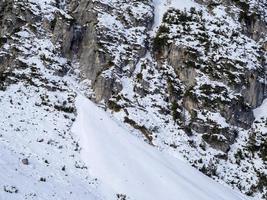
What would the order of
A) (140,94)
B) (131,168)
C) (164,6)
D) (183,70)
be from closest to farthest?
1. (131,168)
2. (140,94)
3. (183,70)
4. (164,6)

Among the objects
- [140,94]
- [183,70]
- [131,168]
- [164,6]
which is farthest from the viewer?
[164,6]

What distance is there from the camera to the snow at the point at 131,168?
24.9m

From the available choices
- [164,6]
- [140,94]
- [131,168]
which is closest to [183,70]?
[140,94]

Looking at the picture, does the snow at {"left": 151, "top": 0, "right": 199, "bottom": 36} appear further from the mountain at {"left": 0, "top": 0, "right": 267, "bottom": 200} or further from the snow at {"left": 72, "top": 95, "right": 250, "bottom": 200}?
the snow at {"left": 72, "top": 95, "right": 250, "bottom": 200}

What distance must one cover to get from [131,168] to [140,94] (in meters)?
14.3

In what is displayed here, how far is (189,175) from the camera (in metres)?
30.5

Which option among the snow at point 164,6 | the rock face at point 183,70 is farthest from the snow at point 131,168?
the snow at point 164,6

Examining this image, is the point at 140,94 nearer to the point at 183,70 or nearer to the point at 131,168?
the point at 183,70

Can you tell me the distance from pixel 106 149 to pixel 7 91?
1239cm

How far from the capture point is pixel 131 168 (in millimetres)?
26984

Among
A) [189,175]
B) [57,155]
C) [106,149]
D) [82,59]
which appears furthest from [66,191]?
[82,59]

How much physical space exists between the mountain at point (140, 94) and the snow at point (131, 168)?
0.09 metres

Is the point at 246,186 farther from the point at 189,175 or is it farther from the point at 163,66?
the point at 163,66

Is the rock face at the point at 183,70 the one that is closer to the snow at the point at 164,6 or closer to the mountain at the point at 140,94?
the mountain at the point at 140,94
